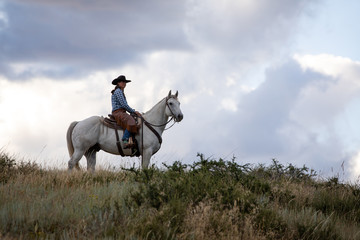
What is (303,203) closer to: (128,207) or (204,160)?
(204,160)

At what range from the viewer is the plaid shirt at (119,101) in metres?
13.1

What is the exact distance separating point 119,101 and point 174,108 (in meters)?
1.75

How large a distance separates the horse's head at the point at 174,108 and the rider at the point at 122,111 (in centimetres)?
98

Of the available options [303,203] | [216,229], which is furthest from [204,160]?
[216,229]

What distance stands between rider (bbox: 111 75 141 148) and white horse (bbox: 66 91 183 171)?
36 cm

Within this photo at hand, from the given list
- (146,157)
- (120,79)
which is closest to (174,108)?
(146,157)

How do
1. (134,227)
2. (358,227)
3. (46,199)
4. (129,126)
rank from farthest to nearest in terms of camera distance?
1. (129,126)
2. (358,227)
3. (46,199)
4. (134,227)

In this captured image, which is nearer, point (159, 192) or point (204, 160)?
point (159, 192)

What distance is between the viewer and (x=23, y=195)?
26.9 feet

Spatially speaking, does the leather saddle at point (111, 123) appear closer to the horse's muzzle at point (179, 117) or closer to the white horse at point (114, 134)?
the white horse at point (114, 134)

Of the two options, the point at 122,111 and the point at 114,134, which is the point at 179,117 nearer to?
the point at 122,111

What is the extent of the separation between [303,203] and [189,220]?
4388 millimetres

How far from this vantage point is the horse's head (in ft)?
43.3

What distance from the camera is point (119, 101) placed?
13.2 metres
